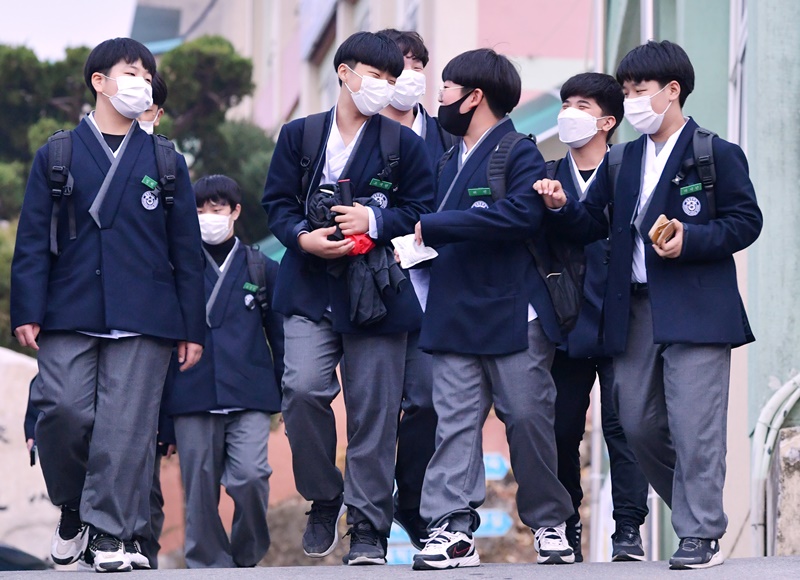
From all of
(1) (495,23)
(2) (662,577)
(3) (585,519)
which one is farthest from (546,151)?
(2) (662,577)

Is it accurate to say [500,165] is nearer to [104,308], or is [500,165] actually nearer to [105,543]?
[104,308]

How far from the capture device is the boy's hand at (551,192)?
606 cm

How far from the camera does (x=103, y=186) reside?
20.5ft

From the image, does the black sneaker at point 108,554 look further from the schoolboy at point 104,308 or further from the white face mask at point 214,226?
the white face mask at point 214,226

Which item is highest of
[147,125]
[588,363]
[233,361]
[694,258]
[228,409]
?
[147,125]

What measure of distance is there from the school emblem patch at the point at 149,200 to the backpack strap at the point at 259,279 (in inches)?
76.9

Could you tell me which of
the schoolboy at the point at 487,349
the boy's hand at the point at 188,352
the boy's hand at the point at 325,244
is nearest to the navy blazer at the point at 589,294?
the schoolboy at the point at 487,349

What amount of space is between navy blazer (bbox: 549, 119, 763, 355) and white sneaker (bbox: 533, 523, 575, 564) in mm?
786

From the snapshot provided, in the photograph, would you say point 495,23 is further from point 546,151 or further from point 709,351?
point 709,351

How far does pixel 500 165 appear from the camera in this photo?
20.4 ft

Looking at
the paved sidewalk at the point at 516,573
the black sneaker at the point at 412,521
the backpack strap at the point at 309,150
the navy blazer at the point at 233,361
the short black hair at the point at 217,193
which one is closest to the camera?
the paved sidewalk at the point at 516,573

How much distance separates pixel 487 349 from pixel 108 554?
1.74 m

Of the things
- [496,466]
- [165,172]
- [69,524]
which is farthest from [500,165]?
[496,466]

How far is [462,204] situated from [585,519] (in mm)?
11072
